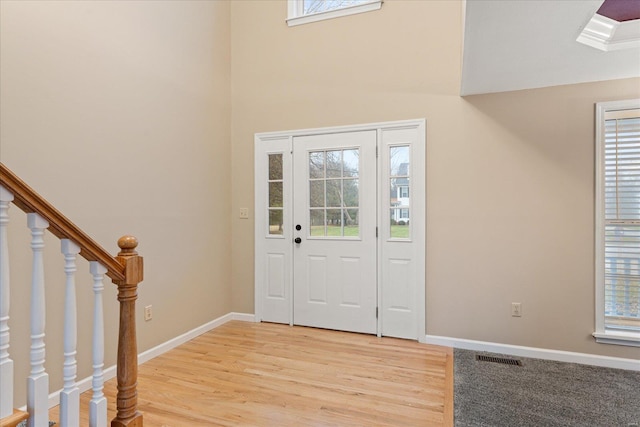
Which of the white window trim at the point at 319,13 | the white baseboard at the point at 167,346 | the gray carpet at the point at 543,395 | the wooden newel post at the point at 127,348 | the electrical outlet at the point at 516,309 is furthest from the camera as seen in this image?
the white window trim at the point at 319,13

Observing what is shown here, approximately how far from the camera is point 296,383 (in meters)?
2.58

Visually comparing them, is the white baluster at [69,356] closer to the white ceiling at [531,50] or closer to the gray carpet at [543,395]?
the gray carpet at [543,395]

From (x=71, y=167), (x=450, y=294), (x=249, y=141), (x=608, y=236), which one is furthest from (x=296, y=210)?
(x=608, y=236)

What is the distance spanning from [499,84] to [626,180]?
3.97ft

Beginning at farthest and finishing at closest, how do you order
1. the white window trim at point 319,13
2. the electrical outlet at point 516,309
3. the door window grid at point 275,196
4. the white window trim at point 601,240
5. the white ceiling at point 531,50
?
the door window grid at point 275,196
the white window trim at point 319,13
the electrical outlet at point 516,309
the white window trim at point 601,240
the white ceiling at point 531,50

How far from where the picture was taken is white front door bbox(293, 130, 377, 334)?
3.57 m

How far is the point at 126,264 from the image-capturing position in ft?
5.35

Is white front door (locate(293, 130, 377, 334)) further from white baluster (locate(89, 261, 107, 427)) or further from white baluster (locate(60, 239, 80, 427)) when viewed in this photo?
white baluster (locate(60, 239, 80, 427))

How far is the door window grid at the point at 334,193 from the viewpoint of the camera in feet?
11.9

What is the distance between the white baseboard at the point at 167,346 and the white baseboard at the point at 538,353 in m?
2.05

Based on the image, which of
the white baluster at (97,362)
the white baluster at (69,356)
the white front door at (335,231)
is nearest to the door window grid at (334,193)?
the white front door at (335,231)

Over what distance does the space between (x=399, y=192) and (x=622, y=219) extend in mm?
1730

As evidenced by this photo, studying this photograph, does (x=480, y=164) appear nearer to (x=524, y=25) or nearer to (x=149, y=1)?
(x=524, y=25)

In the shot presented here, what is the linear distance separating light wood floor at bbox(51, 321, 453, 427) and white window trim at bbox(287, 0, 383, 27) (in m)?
3.19
